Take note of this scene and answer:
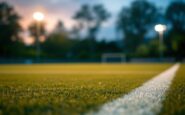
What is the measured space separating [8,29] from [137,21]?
85.0 ft

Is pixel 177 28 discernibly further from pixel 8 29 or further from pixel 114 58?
pixel 8 29

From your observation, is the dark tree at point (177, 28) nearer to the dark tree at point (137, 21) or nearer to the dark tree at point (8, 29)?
the dark tree at point (137, 21)

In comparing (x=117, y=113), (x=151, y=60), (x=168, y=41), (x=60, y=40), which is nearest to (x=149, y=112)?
(x=117, y=113)

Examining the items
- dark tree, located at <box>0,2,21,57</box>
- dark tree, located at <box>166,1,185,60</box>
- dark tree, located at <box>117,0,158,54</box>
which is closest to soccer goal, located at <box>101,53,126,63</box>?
dark tree, located at <box>166,1,185,60</box>

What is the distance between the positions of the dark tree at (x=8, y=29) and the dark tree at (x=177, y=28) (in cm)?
2976

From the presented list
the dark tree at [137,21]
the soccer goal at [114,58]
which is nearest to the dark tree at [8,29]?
the soccer goal at [114,58]

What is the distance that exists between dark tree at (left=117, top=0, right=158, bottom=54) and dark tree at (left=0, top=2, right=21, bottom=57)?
22128mm

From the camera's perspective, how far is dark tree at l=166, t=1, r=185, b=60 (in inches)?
2520

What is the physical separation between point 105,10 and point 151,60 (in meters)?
21.8

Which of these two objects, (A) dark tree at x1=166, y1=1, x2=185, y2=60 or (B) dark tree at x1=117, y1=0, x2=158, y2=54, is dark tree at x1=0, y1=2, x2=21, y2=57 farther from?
(A) dark tree at x1=166, y1=1, x2=185, y2=60

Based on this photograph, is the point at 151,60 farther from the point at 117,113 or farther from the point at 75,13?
the point at 117,113

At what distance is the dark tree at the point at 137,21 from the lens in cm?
7388

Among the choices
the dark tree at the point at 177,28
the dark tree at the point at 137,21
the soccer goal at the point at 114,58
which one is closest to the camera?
the soccer goal at the point at 114,58

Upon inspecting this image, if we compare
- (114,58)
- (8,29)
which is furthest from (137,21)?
(8,29)
